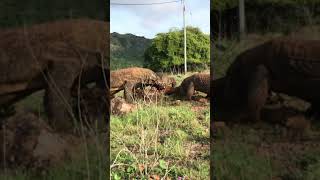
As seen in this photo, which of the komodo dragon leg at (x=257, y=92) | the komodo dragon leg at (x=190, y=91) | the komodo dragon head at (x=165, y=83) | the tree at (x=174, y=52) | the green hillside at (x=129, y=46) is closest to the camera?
the komodo dragon leg at (x=257, y=92)

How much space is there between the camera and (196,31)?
16.7m

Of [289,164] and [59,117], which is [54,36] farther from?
[289,164]

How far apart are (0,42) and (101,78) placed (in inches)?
29.1

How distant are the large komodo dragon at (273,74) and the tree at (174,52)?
11.9 m

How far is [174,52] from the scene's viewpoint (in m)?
15.7

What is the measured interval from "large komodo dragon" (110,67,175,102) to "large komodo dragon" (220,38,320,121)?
6.13m

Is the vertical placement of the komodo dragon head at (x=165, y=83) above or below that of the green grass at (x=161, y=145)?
above

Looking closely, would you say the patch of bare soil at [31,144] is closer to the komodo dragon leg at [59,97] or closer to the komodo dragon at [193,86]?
the komodo dragon leg at [59,97]

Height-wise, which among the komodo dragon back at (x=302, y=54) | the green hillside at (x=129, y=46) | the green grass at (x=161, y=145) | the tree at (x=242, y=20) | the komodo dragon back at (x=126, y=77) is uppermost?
the green hillside at (x=129, y=46)

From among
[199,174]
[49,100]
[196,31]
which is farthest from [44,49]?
[196,31]

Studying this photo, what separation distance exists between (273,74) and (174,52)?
39.7 feet

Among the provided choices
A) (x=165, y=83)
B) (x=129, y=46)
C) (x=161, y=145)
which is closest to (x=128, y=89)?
(x=165, y=83)

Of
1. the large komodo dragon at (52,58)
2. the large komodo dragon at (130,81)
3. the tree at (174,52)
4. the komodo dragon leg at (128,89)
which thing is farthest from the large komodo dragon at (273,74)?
the tree at (174,52)

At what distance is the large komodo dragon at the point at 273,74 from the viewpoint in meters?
3.60
